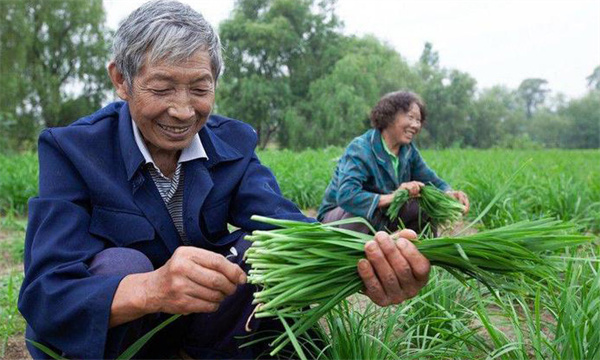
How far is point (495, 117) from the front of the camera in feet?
150

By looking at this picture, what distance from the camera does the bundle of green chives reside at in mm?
3193

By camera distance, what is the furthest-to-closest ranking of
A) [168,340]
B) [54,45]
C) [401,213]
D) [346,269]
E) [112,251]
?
1. [54,45]
2. [401,213]
3. [168,340]
4. [112,251]
5. [346,269]

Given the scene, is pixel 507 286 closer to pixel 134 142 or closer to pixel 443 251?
pixel 443 251

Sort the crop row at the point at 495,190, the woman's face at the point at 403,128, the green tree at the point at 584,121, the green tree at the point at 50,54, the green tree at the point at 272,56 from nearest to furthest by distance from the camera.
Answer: the woman's face at the point at 403,128, the crop row at the point at 495,190, the green tree at the point at 50,54, the green tree at the point at 272,56, the green tree at the point at 584,121

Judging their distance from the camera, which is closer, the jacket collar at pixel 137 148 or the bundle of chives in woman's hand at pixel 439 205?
the jacket collar at pixel 137 148

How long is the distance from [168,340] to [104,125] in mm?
687

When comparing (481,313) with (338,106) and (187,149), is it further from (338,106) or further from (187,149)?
(338,106)

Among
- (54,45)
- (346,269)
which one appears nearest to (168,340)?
(346,269)

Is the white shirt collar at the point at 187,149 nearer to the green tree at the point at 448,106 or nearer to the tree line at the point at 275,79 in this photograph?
the tree line at the point at 275,79

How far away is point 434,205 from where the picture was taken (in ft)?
10.8

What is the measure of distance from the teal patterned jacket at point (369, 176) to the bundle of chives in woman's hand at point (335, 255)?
1763mm

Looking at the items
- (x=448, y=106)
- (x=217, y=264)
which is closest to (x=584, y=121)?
(x=448, y=106)

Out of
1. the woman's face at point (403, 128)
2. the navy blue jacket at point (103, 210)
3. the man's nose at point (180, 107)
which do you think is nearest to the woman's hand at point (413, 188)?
the woman's face at point (403, 128)

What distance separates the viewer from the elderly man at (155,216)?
141 centimetres
